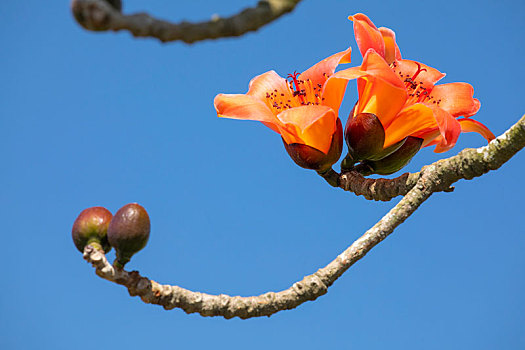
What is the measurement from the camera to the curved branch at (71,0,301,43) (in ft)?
3.34

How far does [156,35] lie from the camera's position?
3.38 feet

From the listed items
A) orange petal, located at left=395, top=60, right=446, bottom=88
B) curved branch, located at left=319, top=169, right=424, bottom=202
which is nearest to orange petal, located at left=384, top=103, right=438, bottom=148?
curved branch, located at left=319, top=169, right=424, bottom=202

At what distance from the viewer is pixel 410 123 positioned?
6.52ft

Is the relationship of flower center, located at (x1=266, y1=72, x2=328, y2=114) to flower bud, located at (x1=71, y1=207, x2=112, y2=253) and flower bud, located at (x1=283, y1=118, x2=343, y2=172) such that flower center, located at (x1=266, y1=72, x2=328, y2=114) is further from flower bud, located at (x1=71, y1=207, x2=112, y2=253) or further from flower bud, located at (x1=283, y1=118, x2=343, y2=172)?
flower bud, located at (x1=71, y1=207, x2=112, y2=253)

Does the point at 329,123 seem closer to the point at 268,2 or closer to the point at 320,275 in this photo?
the point at 320,275

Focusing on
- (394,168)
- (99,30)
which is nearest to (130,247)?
(99,30)

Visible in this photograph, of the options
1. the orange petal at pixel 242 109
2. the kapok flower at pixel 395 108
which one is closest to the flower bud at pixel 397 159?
the kapok flower at pixel 395 108

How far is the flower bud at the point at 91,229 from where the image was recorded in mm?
1646

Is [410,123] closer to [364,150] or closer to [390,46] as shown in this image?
Result: [364,150]

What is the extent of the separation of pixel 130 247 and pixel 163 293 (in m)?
0.21

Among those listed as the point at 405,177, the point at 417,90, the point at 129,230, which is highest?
the point at 417,90

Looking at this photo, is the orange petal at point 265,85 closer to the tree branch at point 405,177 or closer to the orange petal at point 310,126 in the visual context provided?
Result: the orange petal at point 310,126

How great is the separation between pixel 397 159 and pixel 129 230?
3.35 ft

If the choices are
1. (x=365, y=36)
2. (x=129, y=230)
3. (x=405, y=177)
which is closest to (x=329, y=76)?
(x=365, y=36)
